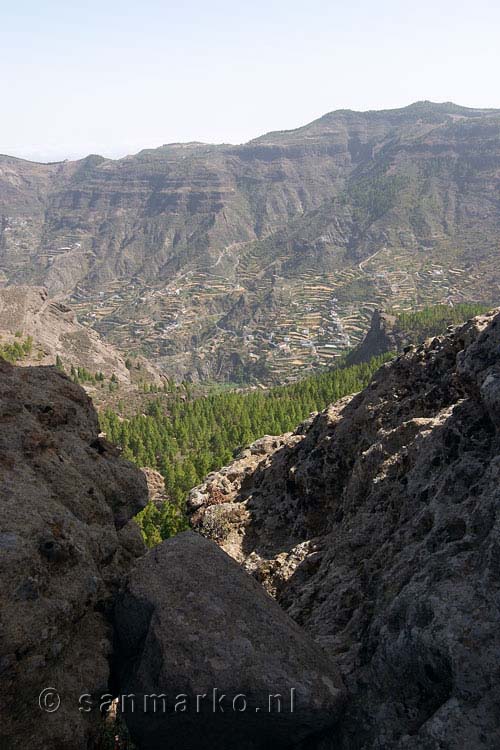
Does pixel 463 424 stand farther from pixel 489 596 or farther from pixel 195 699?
pixel 195 699

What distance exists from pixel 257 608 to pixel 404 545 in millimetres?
7816

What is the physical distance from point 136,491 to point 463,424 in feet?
67.3

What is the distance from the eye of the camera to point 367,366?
646 ft

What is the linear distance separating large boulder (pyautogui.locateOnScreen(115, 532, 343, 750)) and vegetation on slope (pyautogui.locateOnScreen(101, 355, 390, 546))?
73.8 metres

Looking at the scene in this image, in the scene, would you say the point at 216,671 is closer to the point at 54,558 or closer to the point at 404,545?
the point at 54,558

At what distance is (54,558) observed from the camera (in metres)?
21.8

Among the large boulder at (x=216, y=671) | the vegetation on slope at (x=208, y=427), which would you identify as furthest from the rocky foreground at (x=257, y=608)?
the vegetation on slope at (x=208, y=427)

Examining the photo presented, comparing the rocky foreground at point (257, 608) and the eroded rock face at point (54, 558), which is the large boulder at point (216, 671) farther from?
→ the eroded rock face at point (54, 558)

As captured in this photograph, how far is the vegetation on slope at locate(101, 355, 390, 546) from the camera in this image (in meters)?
118

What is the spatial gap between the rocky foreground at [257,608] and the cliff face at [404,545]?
9 cm

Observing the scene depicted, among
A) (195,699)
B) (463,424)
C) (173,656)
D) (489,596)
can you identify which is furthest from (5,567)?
(463,424)

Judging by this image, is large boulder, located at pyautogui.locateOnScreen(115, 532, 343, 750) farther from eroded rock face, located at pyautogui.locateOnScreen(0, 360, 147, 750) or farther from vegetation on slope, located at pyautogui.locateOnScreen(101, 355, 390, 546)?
vegetation on slope, located at pyautogui.locateOnScreen(101, 355, 390, 546)

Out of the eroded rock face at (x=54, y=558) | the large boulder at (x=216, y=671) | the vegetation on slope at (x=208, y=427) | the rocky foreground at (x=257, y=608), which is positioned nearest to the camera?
the rocky foreground at (x=257, y=608)

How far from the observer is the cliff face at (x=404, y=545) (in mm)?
17266
